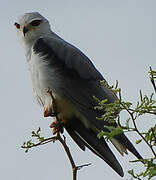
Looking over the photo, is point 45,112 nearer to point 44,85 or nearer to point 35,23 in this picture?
point 44,85

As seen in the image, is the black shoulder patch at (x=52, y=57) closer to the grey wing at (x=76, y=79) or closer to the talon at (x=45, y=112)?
the grey wing at (x=76, y=79)

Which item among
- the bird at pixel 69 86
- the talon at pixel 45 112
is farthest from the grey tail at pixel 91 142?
the talon at pixel 45 112

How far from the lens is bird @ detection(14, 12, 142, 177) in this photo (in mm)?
5340

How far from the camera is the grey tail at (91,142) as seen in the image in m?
4.71

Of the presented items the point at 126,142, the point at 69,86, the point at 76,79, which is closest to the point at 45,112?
the point at 69,86

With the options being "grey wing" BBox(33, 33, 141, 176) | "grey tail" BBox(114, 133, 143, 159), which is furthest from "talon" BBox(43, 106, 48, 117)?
"grey tail" BBox(114, 133, 143, 159)

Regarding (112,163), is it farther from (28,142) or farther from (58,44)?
(58,44)

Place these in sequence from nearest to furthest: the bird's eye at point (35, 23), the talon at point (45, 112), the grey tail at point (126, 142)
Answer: the grey tail at point (126, 142), the talon at point (45, 112), the bird's eye at point (35, 23)

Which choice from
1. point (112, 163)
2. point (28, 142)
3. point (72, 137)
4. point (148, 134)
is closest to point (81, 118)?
point (72, 137)

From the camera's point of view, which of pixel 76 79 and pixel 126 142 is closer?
pixel 126 142

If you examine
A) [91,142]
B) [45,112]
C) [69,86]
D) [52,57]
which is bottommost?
[91,142]

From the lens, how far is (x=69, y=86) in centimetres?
566

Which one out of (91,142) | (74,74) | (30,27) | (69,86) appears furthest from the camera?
(30,27)

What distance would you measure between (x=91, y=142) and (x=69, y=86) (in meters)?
0.82
